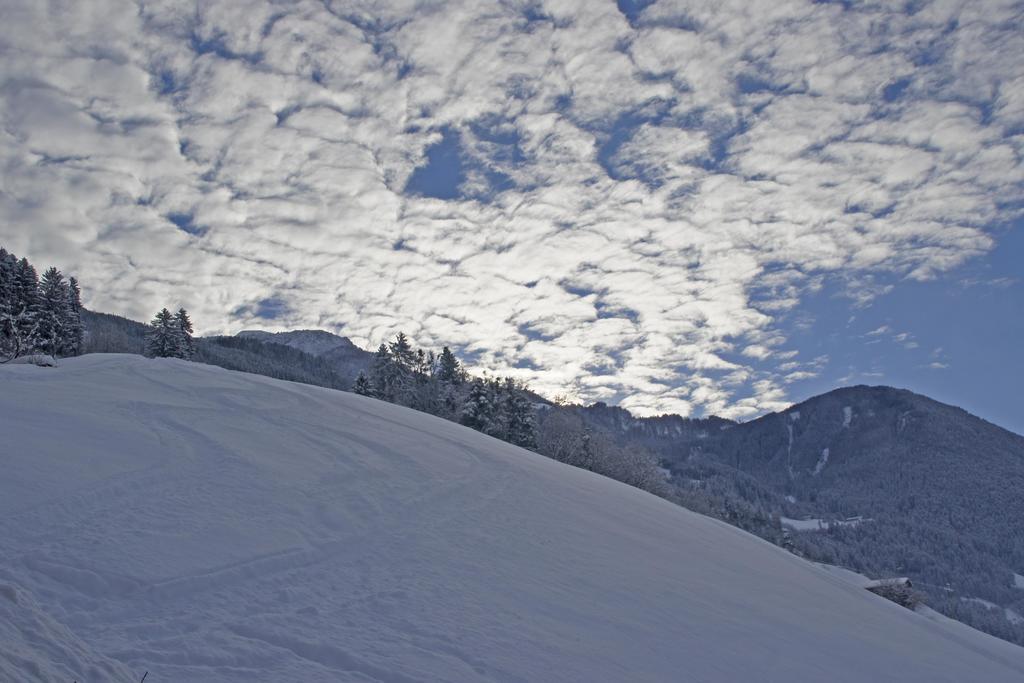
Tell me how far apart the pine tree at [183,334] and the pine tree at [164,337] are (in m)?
0.15

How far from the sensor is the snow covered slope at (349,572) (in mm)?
5477

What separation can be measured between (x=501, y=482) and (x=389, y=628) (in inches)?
311

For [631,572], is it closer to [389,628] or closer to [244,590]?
[389,628]

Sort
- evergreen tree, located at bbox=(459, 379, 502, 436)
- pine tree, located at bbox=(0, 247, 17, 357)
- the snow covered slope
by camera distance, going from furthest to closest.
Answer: evergreen tree, located at bbox=(459, 379, 502, 436)
pine tree, located at bbox=(0, 247, 17, 357)
the snow covered slope

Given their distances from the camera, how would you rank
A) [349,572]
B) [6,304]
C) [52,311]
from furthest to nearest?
1. [52,311]
2. [6,304]
3. [349,572]

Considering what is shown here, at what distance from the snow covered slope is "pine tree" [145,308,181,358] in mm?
Result: 40746

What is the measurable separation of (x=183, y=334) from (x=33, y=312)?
465 inches

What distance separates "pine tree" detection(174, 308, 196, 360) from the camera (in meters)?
53.6

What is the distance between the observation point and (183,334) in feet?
181

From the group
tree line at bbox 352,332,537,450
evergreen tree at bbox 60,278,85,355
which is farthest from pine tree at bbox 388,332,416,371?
evergreen tree at bbox 60,278,85,355

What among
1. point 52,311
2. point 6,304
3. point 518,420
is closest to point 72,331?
point 52,311

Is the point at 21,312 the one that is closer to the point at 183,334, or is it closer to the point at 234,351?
the point at 183,334

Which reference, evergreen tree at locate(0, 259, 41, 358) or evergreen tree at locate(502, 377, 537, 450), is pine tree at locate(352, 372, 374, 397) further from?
evergreen tree at locate(0, 259, 41, 358)

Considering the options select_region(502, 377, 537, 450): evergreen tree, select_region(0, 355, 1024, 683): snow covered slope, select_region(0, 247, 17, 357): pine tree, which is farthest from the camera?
select_region(502, 377, 537, 450): evergreen tree
